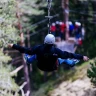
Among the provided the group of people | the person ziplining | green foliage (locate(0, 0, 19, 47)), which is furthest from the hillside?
the person ziplining

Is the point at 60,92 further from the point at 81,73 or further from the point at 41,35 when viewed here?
the point at 41,35

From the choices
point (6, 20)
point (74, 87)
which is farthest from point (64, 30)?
point (6, 20)

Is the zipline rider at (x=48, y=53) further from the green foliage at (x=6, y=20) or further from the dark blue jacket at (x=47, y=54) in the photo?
the green foliage at (x=6, y=20)

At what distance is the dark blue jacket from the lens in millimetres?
7117

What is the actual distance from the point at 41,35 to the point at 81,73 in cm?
1212

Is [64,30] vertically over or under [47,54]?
under

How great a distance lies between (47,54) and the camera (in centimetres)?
713

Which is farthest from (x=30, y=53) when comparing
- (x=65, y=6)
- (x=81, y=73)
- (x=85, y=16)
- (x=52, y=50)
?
(x=85, y=16)

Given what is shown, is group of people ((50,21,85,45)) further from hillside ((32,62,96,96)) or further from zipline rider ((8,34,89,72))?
zipline rider ((8,34,89,72))

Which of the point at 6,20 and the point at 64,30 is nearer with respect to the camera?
the point at 6,20

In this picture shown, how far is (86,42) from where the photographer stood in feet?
81.4

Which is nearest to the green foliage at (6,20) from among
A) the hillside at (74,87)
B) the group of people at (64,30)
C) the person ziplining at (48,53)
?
the person ziplining at (48,53)

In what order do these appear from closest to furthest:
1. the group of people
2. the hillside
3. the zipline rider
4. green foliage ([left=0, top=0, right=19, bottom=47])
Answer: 1. the zipline rider
2. green foliage ([left=0, top=0, right=19, bottom=47])
3. the hillside
4. the group of people

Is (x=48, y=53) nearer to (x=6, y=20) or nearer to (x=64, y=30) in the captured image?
(x=6, y=20)
